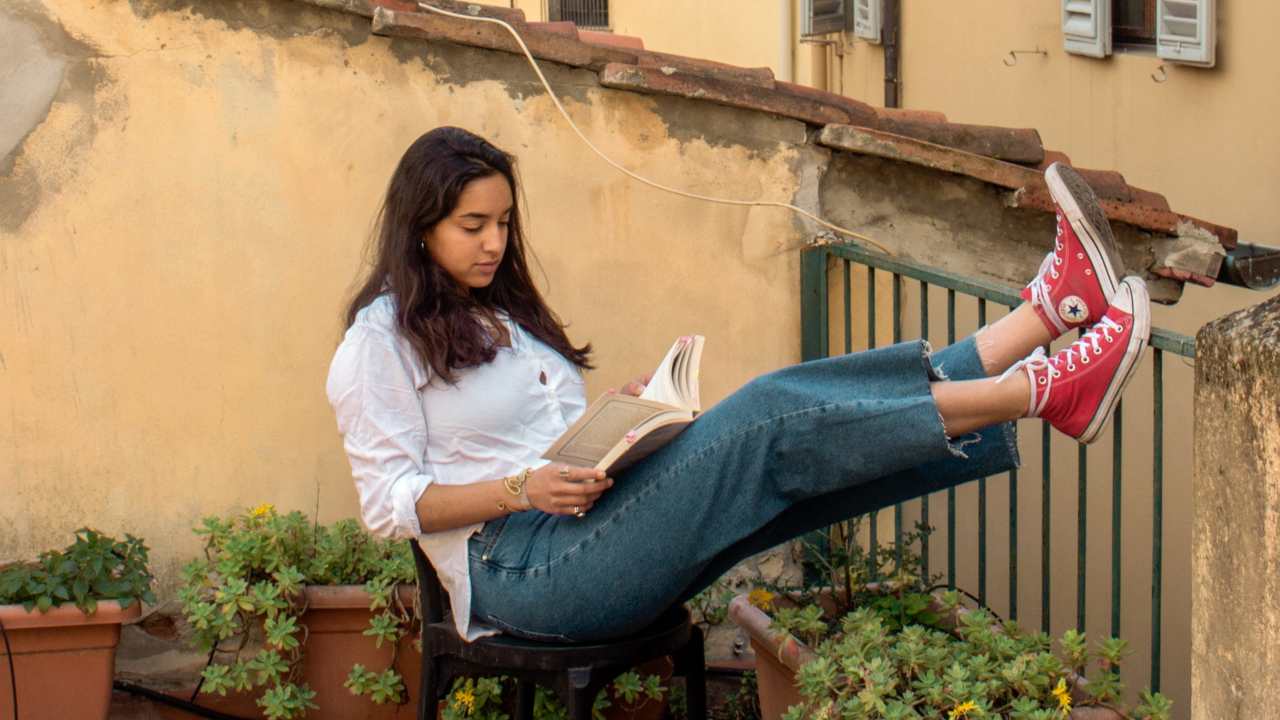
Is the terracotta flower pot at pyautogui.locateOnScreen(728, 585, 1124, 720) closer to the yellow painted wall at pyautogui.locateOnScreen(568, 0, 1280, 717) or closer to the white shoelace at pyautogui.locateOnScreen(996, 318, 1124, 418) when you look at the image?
the white shoelace at pyautogui.locateOnScreen(996, 318, 1124, 418)

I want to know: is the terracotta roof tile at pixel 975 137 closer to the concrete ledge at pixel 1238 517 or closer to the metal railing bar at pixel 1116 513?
the metal railing bar at pixel 1116 513

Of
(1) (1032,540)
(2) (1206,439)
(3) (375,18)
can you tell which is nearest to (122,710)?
(3) (375,18)

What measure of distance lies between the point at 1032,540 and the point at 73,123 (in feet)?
16.2

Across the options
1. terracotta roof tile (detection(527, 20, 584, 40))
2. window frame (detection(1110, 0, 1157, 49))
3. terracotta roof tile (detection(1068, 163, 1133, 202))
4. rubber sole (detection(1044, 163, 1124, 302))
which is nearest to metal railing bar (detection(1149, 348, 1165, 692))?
rubber sole (detection(1044, 163, 1124, 302))

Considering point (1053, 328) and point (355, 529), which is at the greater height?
point (1053, 328)

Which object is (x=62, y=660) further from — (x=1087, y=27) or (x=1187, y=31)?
(x=1087, y=27)

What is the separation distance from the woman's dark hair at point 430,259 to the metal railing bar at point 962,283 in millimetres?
946

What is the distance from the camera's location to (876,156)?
177 inches

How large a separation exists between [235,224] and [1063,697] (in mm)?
2331

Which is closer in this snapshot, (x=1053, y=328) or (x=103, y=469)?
(x=1053, y=328)

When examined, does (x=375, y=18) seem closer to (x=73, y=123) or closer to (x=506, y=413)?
(x=73, y=123)

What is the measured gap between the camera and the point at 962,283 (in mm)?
3582

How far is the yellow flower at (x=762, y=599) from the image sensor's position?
3.65 meters

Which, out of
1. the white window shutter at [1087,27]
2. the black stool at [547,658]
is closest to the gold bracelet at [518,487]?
the black stool at [547,658]
